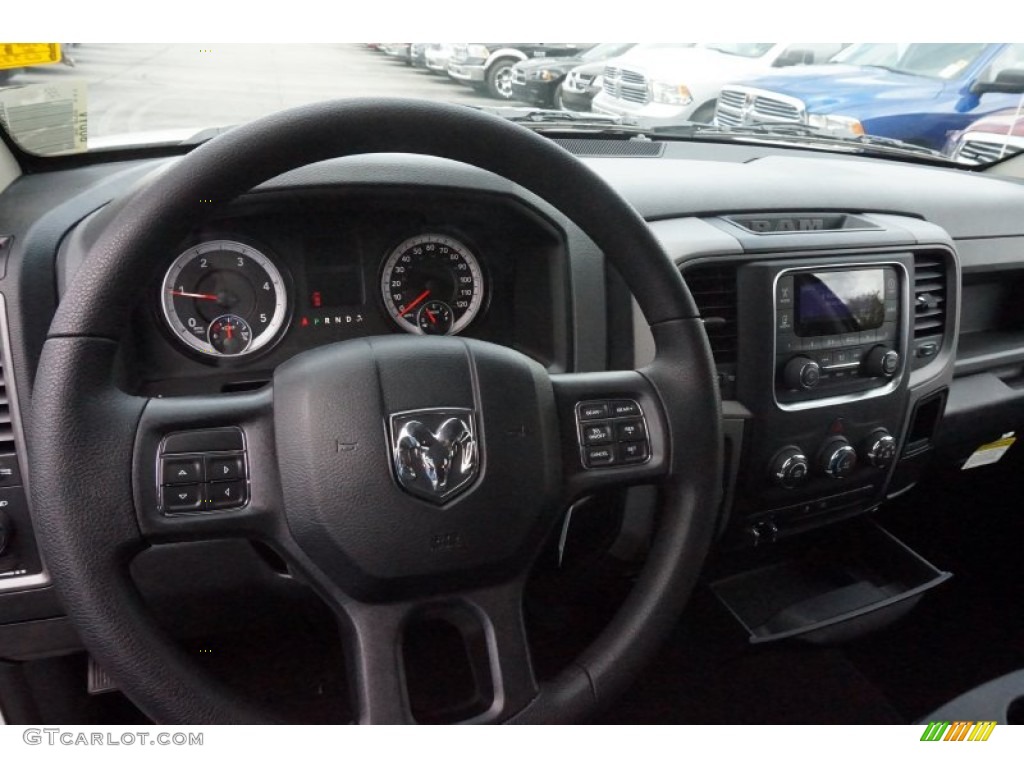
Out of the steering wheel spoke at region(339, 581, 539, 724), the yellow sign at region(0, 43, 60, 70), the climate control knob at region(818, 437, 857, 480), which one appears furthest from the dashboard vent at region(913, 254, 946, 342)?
the yellow sign at region(0, 43, 60, 70)

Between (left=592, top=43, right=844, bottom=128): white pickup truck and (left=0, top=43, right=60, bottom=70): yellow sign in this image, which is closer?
(left=0, top=43, right=60, bottom=70): yellow sign

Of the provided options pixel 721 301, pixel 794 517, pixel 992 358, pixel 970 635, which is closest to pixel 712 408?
pixel 721 301

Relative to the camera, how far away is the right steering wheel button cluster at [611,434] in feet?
3.58

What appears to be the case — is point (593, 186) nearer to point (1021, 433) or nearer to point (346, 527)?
point (346, 527)

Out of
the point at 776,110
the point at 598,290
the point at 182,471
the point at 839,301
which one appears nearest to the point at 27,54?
the point at 182,471

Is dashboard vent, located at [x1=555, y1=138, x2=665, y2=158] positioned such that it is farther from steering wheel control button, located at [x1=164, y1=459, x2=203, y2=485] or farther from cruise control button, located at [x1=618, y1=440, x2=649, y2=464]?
steering wheel control button, located at [x1=164, y1=459, x2=203, y2=485]

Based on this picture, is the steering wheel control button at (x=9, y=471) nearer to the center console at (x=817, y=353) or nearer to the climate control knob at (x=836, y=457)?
the center console at (x=817, y=353)

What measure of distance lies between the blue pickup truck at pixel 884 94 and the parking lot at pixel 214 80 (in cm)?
78

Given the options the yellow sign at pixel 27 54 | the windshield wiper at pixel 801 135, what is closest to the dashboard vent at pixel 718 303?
the windshield wiper at pixel 801 135

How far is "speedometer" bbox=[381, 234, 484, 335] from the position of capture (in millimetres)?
1383

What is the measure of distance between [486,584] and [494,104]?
37.6 inches

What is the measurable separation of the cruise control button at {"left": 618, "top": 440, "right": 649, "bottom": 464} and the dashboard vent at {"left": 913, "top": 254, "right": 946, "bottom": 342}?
0.91m

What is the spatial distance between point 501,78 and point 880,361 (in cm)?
87

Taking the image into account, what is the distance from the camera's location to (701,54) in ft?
5.79
